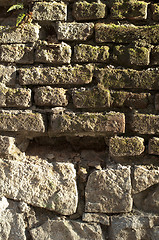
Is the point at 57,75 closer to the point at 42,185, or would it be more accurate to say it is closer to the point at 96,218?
the point at 42,185

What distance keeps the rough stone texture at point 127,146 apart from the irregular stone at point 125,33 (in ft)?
1.99

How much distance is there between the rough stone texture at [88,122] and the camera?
5.22 ft

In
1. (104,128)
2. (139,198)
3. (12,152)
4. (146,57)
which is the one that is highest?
(146,57)

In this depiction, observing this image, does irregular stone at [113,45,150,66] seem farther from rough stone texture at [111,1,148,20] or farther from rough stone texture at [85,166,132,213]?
rough stone texture at [85,166,132,213]

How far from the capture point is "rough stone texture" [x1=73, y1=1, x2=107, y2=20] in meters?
1.65

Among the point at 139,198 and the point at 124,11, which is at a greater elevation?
the point at 124,11

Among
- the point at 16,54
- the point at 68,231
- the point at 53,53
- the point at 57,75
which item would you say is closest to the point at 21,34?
the point at 16,54

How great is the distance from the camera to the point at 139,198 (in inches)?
62.9

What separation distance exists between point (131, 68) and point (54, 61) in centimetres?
48

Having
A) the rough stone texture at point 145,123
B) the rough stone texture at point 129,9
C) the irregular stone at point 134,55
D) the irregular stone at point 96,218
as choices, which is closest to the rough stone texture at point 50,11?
the rough stone texture at point 129,9

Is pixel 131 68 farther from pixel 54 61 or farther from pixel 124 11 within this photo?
pixel 54 61

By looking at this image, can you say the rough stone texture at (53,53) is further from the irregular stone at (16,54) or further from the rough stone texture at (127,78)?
the rough stone texture at (127,78)

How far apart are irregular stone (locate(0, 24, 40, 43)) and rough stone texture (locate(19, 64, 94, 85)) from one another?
197mm

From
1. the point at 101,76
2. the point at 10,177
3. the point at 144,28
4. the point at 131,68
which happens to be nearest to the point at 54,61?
the point at 101,76
